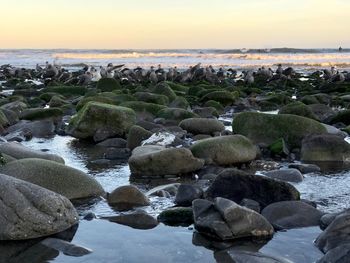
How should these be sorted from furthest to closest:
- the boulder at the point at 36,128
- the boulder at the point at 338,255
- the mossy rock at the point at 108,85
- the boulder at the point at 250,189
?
the mossy rock at the point at 108,85 → the boulder at the point at 36,128 → the boulder at the point at 250,189 → the boulder at the point at 338,255

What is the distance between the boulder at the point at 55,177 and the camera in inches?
257

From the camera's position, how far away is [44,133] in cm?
1175

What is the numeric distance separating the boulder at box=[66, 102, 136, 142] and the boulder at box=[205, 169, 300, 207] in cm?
485

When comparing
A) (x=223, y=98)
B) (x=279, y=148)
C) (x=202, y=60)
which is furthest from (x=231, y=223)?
(x=202, y=60)

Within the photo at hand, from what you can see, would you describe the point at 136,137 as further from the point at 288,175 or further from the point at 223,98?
the point at 223,98

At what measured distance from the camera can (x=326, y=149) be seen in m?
8.98

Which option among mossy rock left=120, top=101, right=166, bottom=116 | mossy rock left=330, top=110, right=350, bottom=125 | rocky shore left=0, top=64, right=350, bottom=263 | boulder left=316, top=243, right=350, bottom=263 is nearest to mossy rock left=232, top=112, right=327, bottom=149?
rocky shore left=0, top=64, right=350, bottom=263

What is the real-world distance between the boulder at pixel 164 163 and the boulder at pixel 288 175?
3.52 feet

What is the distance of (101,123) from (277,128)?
334 centimetres

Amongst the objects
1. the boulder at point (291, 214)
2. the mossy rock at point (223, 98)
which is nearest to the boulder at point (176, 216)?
the boulder at point (291, 214)

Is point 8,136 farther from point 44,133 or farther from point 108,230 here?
point 108,230

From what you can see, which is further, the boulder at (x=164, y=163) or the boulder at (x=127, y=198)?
the boulder at (x=164, y=163)

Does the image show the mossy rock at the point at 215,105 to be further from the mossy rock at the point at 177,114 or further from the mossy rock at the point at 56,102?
the mossy rock at the point at 56,102

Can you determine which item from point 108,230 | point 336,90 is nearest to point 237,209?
point 108,230
